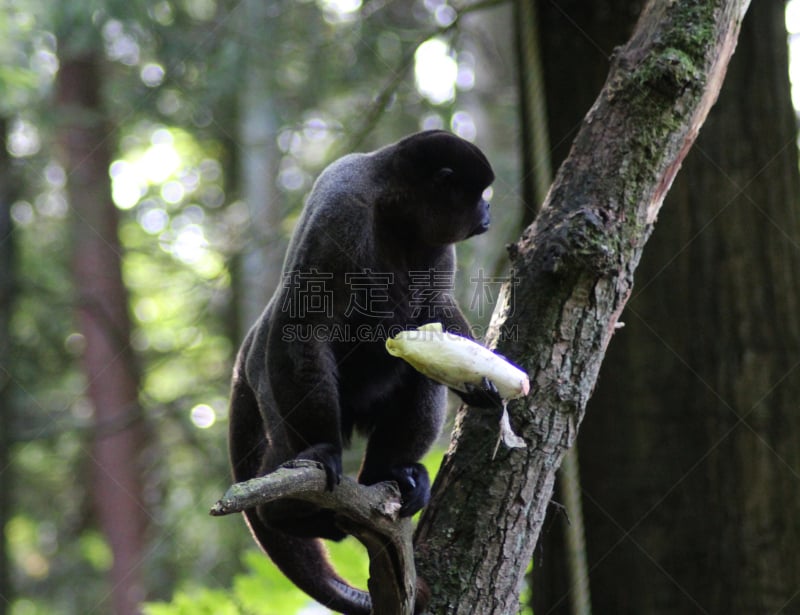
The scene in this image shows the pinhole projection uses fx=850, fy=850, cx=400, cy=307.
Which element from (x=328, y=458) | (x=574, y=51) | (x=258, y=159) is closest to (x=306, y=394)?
(x=328, y=458)

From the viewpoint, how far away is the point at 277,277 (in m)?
→ 10.1

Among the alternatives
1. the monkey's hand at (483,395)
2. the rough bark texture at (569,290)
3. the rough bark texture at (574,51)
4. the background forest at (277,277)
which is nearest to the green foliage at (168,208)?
the background forest at (277,277)

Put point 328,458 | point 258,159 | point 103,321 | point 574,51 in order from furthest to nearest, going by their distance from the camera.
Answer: point 103,321, point 258,159, point 574,51, point 328,458

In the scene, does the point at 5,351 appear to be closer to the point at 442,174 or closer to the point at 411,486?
the point at 442,174

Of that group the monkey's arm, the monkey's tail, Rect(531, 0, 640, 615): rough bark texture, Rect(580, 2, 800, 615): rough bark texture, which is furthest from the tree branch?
Rect(531, 0, 640, 615): rough bark texture

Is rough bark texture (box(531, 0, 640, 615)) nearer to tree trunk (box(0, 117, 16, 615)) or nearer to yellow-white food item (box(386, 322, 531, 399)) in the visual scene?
yellow-white food item (box(386, 322, 531, 399))

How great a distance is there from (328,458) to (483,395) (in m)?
0.66

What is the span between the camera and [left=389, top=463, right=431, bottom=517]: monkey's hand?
11.7 ft

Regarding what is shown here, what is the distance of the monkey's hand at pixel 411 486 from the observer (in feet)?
11.7

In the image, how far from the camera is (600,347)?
360 centimetres

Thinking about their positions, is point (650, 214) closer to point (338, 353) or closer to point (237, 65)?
point (338, 353)

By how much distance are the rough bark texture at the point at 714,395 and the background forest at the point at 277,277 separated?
13mm

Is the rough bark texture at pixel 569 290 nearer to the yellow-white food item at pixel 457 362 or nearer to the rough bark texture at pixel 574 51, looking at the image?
the yellow-white food item at pixel 457 362

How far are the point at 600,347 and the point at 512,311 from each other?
403 millimetres
